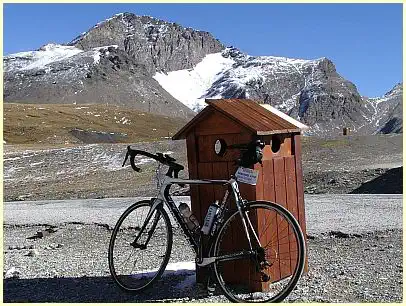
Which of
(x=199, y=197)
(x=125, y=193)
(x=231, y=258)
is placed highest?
(x=199, y=197)

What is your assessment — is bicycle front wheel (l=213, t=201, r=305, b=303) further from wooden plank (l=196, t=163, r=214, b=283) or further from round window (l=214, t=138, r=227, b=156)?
round window (l=214, t=138, r=227, b=156)

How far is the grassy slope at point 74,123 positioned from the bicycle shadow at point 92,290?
273 feet

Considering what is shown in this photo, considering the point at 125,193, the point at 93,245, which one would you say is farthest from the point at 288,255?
the point at 125,193

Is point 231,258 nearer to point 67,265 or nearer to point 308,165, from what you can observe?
point 67,265

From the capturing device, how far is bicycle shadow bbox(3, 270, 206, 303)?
702 centimetres

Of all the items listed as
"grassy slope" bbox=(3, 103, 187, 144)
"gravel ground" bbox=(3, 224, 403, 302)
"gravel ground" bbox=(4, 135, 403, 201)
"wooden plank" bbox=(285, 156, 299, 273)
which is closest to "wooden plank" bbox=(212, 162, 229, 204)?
"wooden plank" bbox=(285, 156, 299, 273)

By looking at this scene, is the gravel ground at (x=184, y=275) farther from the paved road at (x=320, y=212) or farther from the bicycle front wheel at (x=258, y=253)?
the paved road at (x=320, y=212)

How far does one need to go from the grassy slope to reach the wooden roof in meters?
84.5

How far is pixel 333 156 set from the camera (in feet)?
104

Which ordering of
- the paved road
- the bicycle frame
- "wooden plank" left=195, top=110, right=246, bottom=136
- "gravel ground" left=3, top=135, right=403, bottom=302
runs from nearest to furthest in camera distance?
1. the bicycle frame
2. "wooden plank" left=195, top=110, right=246, bottom=136
3. "gravel ground" left=3, top=135, right=403, bottom=302
4. the paved road

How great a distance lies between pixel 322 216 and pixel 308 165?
15.8m

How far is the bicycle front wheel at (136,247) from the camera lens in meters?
7.01

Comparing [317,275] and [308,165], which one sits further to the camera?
[308,165]

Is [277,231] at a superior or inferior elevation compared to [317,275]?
superior
